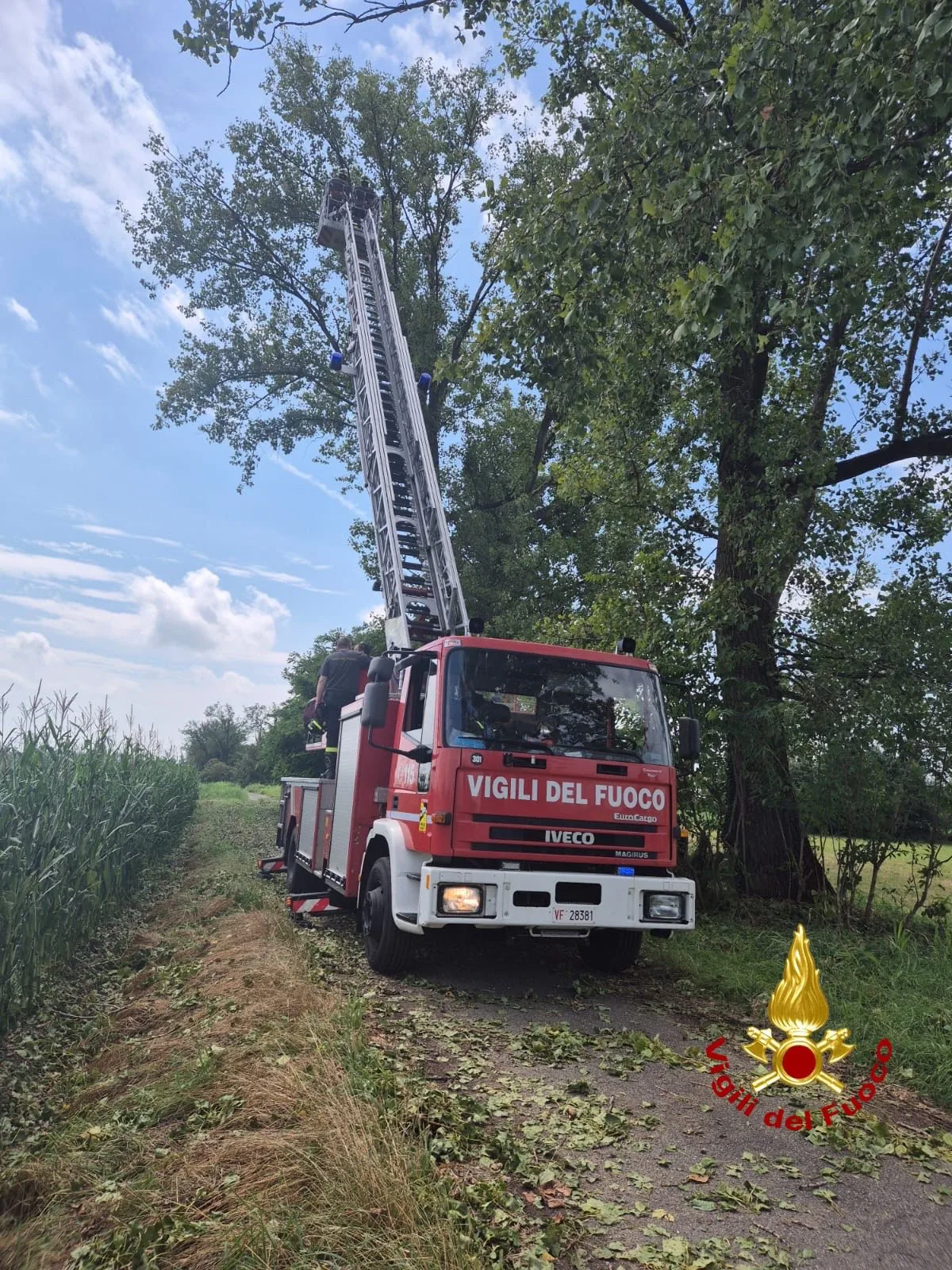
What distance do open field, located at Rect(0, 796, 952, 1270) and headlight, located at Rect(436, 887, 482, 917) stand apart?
720 millimetres

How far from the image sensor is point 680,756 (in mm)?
6988

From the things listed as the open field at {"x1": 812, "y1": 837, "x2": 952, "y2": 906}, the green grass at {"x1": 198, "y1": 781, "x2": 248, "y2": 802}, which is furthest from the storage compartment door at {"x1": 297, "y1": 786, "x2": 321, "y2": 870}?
the green grass at {"x1": 198, "y1": 781, "x2": 248, "y2": 802}

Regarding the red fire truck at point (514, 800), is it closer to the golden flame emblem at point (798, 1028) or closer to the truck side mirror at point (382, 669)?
the truck side mirror at point (382, 669)

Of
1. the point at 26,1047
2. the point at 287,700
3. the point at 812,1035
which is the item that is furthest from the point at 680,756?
the point at 287,700

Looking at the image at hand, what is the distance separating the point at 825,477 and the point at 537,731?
582 centimetres

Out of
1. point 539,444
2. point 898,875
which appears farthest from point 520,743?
point 539,444

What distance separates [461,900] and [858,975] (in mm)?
3597

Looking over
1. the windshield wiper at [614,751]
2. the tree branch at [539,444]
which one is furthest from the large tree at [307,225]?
the windshield wiper at [614,751]

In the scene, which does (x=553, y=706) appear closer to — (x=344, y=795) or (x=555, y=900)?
→ (x=555, y=900)

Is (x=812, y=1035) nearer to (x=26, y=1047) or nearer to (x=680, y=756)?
(x=680, y=756)

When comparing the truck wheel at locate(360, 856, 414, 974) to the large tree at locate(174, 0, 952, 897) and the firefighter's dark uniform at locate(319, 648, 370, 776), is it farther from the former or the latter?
the large tree at locate(174, 0, 952, 897)

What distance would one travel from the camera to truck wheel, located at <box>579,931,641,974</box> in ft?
23.2

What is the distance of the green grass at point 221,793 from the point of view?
3344 centimetres

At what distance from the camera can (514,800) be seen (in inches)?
246
